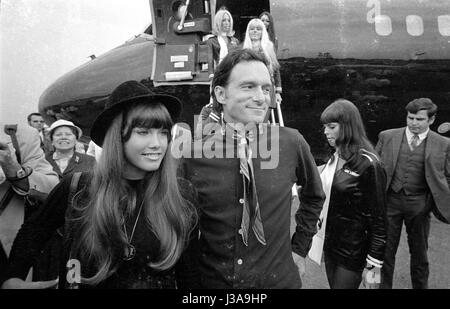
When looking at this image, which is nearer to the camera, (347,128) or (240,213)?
(240,213)

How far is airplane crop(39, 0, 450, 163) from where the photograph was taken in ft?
17.9

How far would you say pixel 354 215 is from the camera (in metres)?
3.08

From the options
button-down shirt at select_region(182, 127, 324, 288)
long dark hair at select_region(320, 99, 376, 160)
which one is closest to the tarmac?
long dark hair at select_region(320, 99, 376, 160)

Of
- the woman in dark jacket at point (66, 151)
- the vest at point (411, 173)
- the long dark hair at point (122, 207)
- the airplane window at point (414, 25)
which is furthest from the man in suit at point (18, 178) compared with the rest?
the airplane window at point (414, 25)

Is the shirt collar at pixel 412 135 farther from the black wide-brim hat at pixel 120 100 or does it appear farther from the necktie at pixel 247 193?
the black wide-brim hat at pixel 120 100

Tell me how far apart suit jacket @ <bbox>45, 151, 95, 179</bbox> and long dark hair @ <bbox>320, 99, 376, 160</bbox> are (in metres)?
1.97

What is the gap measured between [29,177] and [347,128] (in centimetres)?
225

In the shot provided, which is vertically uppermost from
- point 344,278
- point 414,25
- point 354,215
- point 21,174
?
point 414,25

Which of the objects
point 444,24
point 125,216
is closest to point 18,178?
point 125,216

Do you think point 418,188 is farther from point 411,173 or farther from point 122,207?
point 122,207

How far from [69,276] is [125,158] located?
1.70 feet

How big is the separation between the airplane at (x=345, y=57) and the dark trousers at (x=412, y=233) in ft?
5.41
